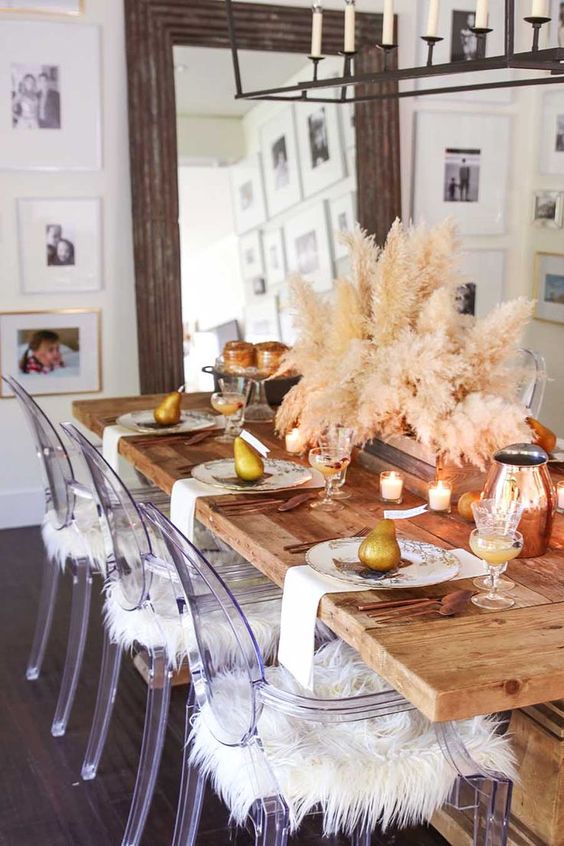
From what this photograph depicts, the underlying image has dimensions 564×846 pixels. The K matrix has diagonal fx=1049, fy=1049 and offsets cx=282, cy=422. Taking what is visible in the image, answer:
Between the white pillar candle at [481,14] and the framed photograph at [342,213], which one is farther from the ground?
the white pillar candle at [481,14]

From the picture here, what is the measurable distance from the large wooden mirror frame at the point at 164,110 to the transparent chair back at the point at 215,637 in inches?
111

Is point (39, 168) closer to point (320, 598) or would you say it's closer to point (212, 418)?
point (212, 418)

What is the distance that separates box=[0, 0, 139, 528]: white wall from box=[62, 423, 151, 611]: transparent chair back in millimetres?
2157

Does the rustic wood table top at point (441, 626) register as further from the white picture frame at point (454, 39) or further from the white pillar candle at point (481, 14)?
the white picture frame at point (454, 39)

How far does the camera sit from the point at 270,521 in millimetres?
2396

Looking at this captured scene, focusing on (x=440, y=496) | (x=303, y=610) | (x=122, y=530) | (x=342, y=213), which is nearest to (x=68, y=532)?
(x=122, y=530)

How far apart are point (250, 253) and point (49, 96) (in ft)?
3.73

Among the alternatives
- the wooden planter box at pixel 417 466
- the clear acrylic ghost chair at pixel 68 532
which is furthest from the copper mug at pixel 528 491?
the clear acrylic ghost chair at pixel 68 532

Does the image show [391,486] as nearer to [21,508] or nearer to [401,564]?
[401,564]

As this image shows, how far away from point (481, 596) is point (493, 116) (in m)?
3.99

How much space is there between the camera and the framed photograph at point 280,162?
490 cm

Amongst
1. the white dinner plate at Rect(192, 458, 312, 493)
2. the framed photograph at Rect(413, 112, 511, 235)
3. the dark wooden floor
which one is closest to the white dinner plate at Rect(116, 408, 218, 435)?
the white dinner plate at Rect(192, 458, 312, 493)

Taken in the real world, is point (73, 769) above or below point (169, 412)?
below

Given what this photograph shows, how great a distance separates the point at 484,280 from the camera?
5.51 meters
